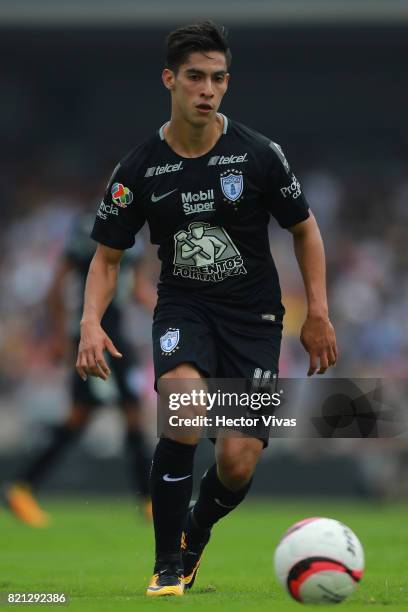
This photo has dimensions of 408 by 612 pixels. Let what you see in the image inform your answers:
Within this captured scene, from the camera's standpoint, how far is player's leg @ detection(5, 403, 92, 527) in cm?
1085

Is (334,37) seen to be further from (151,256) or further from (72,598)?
(72,598)

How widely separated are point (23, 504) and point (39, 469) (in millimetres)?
319

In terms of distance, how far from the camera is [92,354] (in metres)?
5.77

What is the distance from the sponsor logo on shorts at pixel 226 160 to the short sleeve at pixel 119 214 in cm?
37

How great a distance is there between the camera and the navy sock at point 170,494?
228 inches

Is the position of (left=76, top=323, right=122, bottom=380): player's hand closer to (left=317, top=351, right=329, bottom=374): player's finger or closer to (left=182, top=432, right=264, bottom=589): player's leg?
(left=182, top=432, right=264, bottom=589): player's leg

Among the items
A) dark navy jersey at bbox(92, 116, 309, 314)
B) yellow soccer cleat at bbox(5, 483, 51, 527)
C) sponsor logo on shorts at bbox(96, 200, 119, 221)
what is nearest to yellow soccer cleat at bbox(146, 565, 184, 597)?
dark navy jersey at bbox(92, 116, 309, 314)

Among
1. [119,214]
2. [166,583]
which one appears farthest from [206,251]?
[166,583]

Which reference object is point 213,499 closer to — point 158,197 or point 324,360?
point 324,360

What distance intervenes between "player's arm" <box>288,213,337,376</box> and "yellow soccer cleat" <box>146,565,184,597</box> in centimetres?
107

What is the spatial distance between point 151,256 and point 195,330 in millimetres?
12848

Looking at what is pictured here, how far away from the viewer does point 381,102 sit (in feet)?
70.4

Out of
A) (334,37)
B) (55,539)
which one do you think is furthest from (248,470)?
(334,37)

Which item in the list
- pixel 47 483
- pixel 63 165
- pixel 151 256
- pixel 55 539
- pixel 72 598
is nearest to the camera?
pixel 72 598
